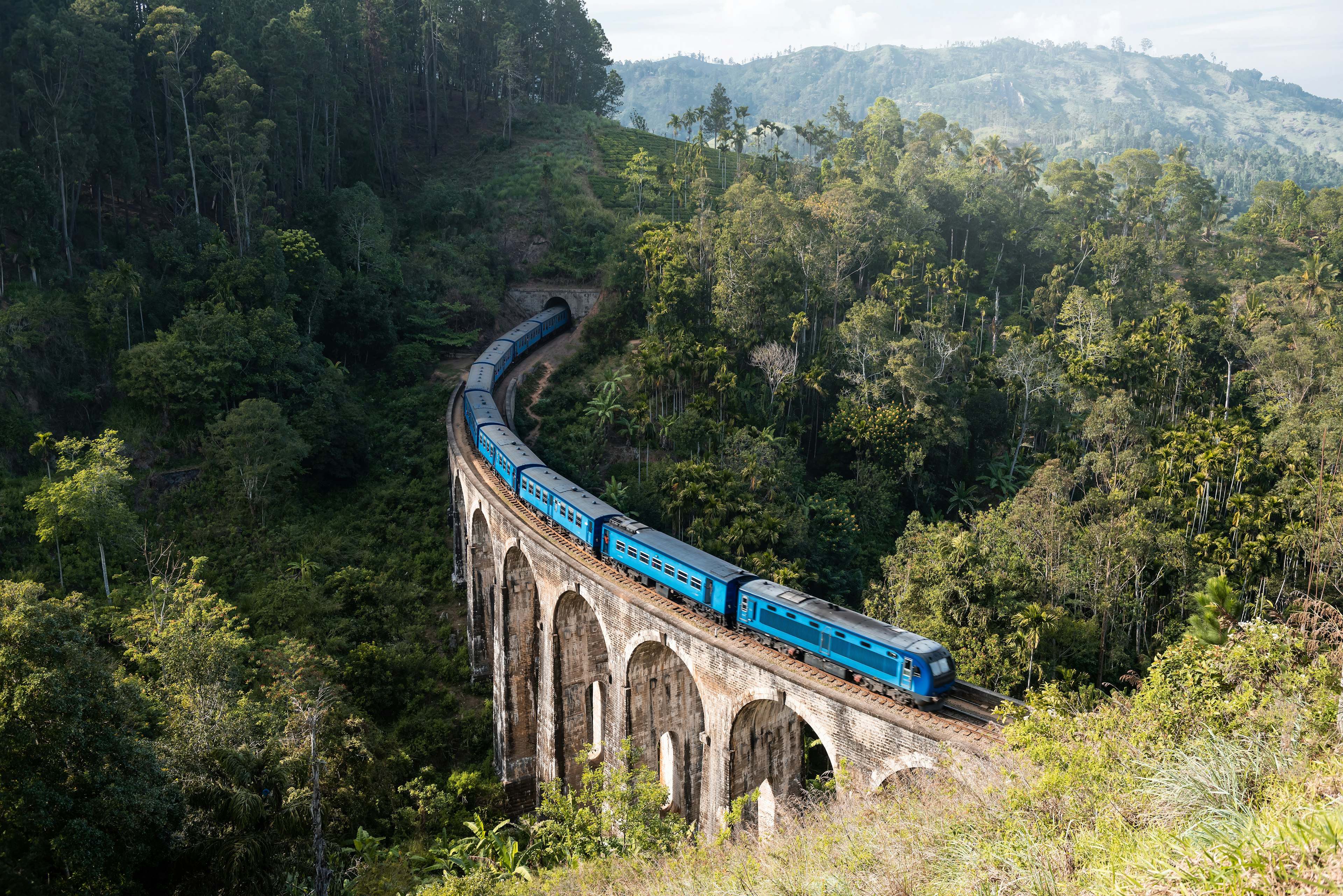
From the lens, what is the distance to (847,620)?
22.9 meters

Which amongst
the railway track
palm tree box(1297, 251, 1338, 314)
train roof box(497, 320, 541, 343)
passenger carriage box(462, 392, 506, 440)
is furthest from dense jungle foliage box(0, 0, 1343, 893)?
passenger carriage box(462, 392, 506, 440)

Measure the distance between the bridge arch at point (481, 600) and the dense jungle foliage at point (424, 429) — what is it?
1.50m

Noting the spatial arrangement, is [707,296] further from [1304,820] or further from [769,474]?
[1304,820]

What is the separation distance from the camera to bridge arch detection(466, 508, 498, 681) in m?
40.5

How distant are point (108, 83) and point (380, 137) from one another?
98.8 ft

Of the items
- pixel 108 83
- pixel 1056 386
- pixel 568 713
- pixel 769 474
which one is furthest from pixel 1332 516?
pixel 108 83

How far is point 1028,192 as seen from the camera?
91.2 metres

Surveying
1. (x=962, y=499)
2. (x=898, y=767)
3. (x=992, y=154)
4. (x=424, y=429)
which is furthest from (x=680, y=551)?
(x=992, y=154)

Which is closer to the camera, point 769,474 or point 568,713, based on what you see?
point 568,713

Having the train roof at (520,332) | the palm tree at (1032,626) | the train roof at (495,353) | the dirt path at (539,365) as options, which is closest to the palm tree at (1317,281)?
the palm tree at (1032,626)

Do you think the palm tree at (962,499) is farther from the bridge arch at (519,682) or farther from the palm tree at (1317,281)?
the bridge arch at (519,682)

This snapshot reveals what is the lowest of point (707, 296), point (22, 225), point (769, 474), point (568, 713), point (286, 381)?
point (568, 713)

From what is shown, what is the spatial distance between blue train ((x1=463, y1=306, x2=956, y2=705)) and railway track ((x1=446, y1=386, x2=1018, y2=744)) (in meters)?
0.24

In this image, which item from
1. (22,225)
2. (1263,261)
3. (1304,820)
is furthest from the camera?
(1263,261)
